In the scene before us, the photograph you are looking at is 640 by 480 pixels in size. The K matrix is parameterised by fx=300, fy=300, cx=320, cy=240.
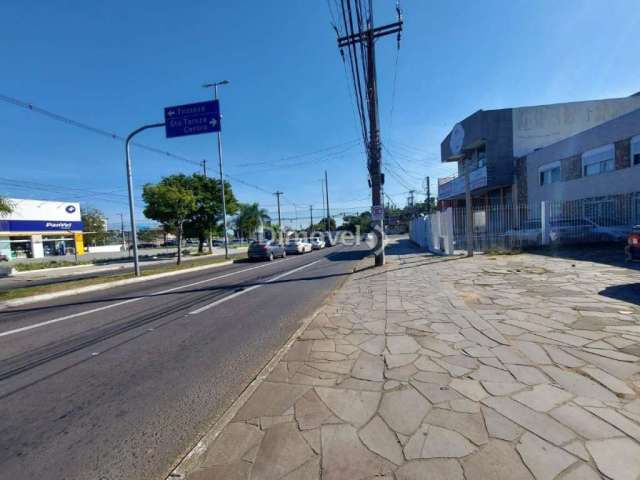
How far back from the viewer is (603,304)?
5203mm

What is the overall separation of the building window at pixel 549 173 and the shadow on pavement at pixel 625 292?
1748 centimetres

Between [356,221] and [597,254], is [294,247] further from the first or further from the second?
[356,221]

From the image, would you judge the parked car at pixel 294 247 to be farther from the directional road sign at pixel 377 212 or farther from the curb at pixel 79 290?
the directional road sign at pixel 377 212

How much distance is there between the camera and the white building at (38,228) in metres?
31.3

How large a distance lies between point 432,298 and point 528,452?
179 inches

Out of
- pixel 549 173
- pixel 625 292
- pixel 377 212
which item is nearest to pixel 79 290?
pixel 377 212

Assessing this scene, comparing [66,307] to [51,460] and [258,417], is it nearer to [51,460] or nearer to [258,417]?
[51,460]

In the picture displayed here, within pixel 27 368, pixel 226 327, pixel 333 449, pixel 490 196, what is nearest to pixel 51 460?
pixel 333 449

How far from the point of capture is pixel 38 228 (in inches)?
1319

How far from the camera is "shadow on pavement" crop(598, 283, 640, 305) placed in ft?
17.8

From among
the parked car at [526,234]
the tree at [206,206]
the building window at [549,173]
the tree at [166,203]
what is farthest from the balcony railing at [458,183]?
the tree at [166,203]

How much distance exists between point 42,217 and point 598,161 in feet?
165

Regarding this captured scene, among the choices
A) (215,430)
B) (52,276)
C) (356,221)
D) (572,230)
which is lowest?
(52,276)

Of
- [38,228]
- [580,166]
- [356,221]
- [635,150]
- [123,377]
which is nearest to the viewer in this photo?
[123,377]
